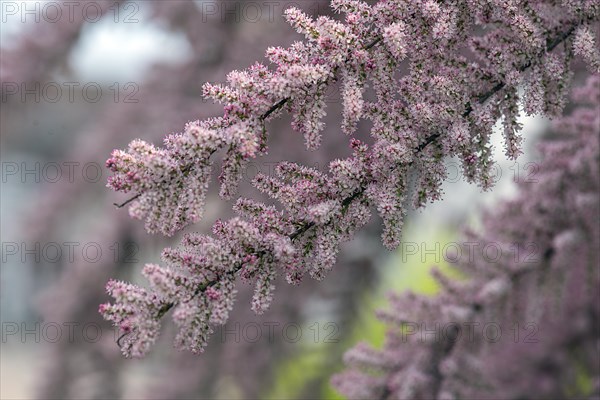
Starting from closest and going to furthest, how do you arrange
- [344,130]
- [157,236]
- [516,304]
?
[344,130] < [516,304] < [157,236]

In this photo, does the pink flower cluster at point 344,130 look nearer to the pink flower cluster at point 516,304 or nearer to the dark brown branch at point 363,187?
the dark brown branch at point 363,187

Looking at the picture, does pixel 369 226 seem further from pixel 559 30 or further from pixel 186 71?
pixel 559 30

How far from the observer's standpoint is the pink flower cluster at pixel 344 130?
2.21ft

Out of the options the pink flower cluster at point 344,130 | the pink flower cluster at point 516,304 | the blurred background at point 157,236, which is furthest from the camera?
the blurred background at point 157,236

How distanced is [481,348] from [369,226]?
2.70 feet

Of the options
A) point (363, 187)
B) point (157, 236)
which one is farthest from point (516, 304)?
point (157, 236)

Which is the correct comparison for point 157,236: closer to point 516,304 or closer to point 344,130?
point 516,304

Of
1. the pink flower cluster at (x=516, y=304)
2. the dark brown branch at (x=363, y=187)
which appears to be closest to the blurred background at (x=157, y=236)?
the pink flower cluster at (x=516, y=304)

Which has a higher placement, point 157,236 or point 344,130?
point 157,236

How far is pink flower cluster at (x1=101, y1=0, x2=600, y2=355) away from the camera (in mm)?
672

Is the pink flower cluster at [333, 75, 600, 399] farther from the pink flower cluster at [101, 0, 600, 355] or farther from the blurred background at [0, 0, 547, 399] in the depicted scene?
the blurred background at [0, 0, 547, 399]

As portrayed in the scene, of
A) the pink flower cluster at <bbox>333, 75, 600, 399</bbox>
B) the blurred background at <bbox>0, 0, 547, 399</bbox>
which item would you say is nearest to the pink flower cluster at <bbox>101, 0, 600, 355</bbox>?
the pink flower cluster at <bbox>333, 75, 600, 399</bbox>

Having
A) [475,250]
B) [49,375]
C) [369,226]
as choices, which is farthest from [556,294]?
[49,375]

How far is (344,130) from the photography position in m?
0.72
